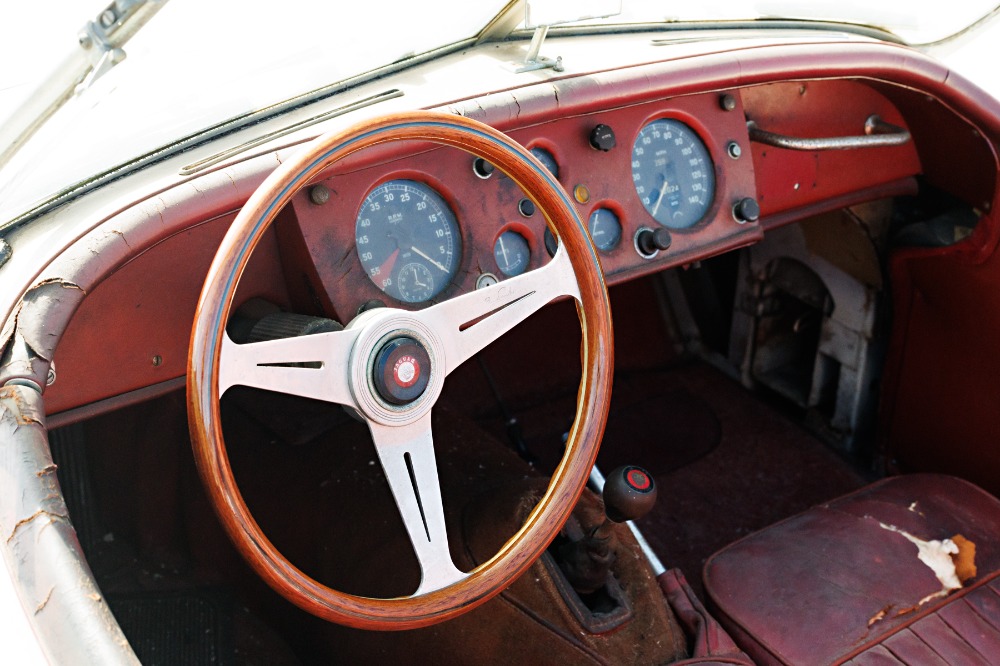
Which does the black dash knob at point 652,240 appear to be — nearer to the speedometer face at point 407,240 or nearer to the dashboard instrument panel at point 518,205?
the dashboard instrument panel at point 518,205

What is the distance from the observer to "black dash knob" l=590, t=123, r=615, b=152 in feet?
6.02

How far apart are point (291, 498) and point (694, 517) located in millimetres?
1188

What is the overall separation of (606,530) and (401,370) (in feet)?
1.86

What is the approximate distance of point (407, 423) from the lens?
1.37 meters

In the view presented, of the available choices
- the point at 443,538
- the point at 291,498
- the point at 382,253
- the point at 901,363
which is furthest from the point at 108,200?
the point at 901,363

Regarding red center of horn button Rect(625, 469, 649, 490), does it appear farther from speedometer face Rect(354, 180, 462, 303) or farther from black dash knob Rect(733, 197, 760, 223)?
black dash knob Rect(733, 197, 760, 223)

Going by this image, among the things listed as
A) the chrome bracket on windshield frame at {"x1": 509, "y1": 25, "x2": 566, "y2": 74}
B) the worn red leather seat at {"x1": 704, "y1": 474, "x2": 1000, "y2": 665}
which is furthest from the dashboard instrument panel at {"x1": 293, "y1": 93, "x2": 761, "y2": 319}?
the worn red leather seat at {"x1": 704, "y1": 474, "x2": 1000, "y2": 665}

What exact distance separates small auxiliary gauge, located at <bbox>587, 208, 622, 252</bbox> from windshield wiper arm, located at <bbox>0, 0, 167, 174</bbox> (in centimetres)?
88

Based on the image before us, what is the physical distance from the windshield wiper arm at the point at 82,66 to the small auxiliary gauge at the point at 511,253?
721 millimetres

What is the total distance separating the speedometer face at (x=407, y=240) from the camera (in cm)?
161

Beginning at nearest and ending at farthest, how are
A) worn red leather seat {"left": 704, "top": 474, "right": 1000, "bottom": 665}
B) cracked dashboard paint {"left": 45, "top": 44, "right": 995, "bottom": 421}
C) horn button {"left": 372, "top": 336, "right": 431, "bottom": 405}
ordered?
1. horn button {"left": 372, "top": 336, "right": 431, "bottom": 405}
2. cracked dashboard paint {"left": 45, "top": 44, "right": 995, "bottom": 421}
3. worn red leather seat {"left": 704, "top": 474, "right": 1000, "bottom": 665}

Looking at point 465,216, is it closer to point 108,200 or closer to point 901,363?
point 108,200

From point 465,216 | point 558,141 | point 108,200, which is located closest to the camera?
point 108,200

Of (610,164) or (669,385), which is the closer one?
(610,164)
